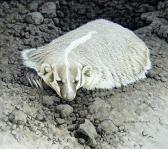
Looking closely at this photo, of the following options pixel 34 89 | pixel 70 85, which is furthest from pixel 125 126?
pixel 34 89

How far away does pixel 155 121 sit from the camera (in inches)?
182

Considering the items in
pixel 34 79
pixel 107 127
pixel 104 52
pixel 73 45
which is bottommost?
pixel 107 127

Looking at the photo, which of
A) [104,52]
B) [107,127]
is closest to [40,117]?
[107,127]

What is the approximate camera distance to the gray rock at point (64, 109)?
15.0ft

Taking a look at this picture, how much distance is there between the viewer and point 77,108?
15.4ft

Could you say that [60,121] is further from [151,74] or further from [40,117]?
[151,74]

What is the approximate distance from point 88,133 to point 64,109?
1.04ft

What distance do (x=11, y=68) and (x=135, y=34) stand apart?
1.28 metres

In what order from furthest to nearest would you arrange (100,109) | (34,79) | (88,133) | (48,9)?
1. (48,9)
2. (34,79)
3. (100,109)
4. (88,133)

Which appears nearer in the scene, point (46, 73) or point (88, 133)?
point (88, 133)

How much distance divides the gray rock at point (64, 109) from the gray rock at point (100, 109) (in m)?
0.16

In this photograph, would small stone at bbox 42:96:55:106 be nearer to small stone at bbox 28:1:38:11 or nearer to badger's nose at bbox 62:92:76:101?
badger's nose at bbox 62:92:76:101

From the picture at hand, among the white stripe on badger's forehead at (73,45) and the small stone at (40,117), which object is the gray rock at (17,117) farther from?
the white stripe on badger's forehead at (73,45)

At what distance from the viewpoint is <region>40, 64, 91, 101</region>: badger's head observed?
457cm
